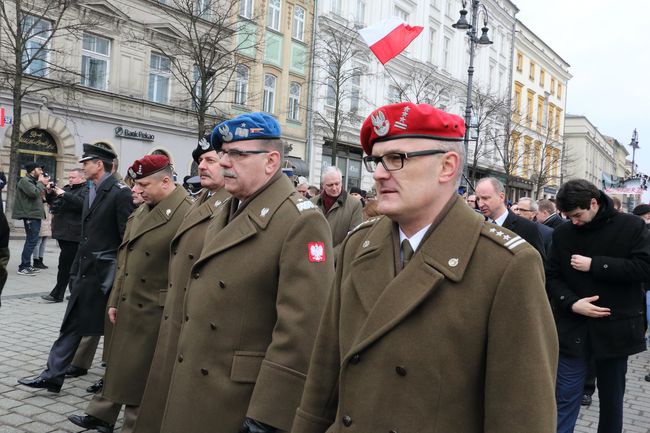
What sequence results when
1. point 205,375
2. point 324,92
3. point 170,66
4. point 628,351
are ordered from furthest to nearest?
point 324,92, point 170,66, point 628,351, point 205,375

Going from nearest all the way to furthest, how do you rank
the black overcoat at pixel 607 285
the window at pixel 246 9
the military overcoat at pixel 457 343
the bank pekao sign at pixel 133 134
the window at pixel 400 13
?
the military overcoat at pixel 457 343 → the black overcoat at pixel 607 285 → the bank pekao sign at pixel 133 134 → the window at pixel 246 9 → the window at pixel 400 13

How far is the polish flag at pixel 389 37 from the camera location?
11.6 meters

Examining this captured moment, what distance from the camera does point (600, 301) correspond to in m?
4.27

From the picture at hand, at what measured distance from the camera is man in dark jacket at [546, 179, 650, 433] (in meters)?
4.17

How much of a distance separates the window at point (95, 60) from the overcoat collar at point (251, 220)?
796 inches

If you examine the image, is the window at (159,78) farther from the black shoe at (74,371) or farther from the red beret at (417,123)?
the red beret at (417,123)

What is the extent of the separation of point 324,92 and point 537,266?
96.3 feet

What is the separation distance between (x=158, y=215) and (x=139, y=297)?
60 cm

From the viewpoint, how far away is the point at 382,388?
191 centimetres

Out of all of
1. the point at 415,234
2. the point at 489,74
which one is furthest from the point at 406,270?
the point at 489,74

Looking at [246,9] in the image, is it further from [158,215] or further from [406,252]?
[406,252]

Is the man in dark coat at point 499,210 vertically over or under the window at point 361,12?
under

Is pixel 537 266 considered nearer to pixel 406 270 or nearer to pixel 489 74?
pixel 406 270

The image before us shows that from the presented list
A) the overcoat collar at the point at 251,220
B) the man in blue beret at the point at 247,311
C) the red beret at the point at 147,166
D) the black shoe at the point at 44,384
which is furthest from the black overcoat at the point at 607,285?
the black shoe at the point at 44,384
